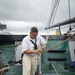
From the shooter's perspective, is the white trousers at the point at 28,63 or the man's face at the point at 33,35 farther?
the white trousers at the point at 28,63

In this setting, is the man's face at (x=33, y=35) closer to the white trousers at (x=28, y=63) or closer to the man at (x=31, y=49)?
the man at (x=31, y=49)

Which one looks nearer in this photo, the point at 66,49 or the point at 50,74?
the point at 50,74

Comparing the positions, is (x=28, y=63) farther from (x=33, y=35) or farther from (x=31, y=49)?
(x=33, y=35)

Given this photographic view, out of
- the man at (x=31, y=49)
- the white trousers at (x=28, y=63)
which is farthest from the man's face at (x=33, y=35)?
the white trousers at (x=28, y=63)

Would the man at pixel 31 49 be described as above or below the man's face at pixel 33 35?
below

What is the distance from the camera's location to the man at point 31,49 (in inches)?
258

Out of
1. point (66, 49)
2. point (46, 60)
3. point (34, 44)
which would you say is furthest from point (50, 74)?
point (34, 44)

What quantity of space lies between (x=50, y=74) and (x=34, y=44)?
1.81 meters

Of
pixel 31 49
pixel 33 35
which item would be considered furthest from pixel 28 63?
pixel 33 35

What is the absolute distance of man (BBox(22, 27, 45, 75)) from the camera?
6.54m

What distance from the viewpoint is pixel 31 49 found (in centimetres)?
665

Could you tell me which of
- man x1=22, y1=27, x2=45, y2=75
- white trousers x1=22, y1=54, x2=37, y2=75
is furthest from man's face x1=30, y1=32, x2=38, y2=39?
white trousers x1=22, y1=54, x2=37, y2=75

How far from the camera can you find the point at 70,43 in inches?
341

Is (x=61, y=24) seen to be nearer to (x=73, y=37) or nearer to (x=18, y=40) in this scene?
(x=73, y=37)
